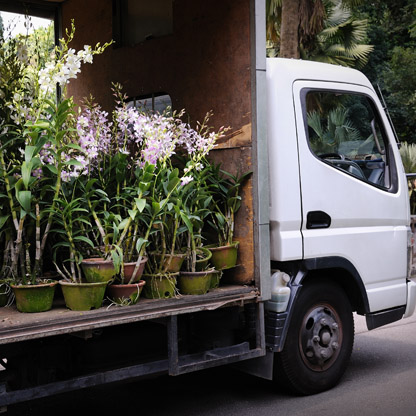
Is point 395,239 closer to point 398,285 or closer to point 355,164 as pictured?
point 398,285

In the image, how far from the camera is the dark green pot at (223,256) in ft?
15.1

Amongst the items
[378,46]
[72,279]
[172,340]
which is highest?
[378,46]

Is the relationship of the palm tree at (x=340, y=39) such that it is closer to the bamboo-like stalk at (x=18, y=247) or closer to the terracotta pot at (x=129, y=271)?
the terracotta pot at (x=129, y=271)

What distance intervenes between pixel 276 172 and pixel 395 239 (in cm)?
155

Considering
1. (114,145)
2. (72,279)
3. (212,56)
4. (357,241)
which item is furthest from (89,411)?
(212,56)

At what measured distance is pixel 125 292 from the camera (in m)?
4.02

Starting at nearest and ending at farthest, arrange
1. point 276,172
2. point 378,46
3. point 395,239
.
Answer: point 276,172, point 395,239, point 378,46

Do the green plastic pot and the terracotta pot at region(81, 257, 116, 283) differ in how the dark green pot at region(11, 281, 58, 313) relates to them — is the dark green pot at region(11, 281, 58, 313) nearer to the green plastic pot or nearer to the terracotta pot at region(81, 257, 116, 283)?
the terracotta pot at region(81, 257, 116, 283)

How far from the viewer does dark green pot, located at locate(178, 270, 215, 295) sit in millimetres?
4398

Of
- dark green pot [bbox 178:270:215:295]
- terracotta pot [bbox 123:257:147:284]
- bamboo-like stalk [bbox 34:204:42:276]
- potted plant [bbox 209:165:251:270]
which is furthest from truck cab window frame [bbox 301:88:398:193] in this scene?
bamboo-like stalk [bbox 34:204:42:276]

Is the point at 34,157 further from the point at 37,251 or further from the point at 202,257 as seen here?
the point at 202,257

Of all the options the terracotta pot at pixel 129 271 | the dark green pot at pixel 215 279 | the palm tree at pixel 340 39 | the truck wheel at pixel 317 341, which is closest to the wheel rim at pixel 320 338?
the truck wheel at pixel 317 341

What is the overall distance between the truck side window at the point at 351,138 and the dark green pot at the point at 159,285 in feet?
5.15

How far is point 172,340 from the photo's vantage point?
4152mm
